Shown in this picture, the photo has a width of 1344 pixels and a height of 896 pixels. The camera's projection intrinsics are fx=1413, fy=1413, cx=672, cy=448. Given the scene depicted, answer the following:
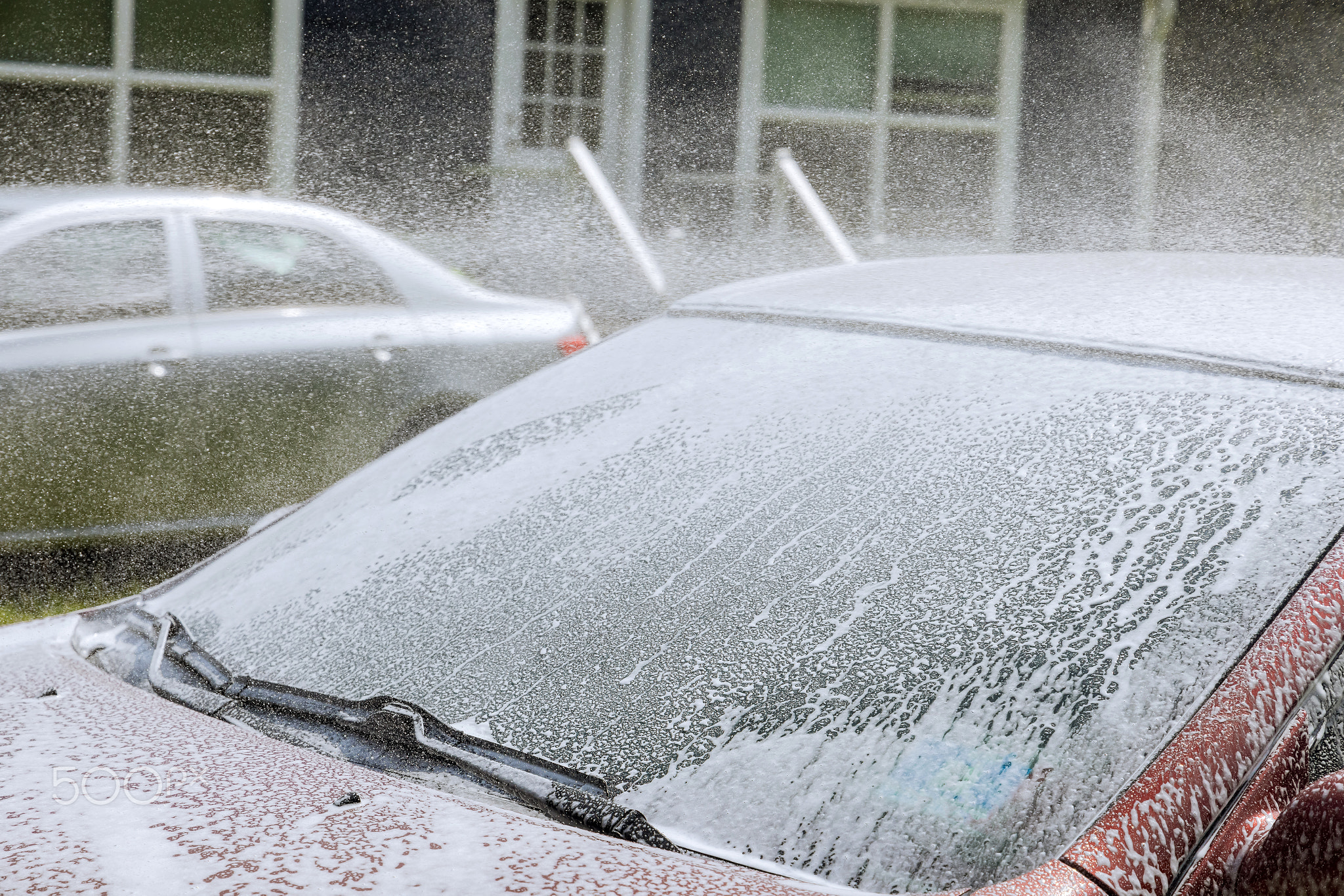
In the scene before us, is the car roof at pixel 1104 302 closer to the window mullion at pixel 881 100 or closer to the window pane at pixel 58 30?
the window pane at pixel 58 30

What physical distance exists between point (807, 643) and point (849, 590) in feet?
0.22

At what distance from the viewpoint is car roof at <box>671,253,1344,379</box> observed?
1412mm

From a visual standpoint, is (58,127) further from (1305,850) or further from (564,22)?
(1305,850)

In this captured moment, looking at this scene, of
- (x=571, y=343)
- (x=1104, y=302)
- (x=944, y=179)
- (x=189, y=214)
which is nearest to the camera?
(x=1104, y=302)

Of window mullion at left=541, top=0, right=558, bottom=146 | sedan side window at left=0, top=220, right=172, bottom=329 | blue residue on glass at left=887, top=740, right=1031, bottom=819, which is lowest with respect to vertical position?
blue residue on glass at left=887, top=740, right=1031, bottom=819

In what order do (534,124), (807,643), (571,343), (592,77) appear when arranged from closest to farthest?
→ 1. (807,643)
2. (571,343)
3. (534,124)
4. (592,77)

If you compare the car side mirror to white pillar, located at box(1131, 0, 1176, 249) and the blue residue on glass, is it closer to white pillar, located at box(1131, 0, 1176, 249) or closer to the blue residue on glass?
the blue residue on glass

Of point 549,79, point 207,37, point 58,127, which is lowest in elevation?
point 58,127

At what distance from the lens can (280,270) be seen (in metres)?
4.75

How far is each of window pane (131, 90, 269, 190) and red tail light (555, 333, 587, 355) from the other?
5.26m

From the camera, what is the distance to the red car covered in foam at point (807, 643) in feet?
3.25

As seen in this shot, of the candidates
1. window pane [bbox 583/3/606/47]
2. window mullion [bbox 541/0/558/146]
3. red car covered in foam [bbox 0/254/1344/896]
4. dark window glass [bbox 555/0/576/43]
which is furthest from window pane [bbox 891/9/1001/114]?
red car covered in foam [bbox 0/254/1344/896]

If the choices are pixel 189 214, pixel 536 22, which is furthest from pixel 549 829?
pixel 536 22

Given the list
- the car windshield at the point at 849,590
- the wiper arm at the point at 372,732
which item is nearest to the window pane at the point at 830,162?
the car windshield at the point at 849,590
